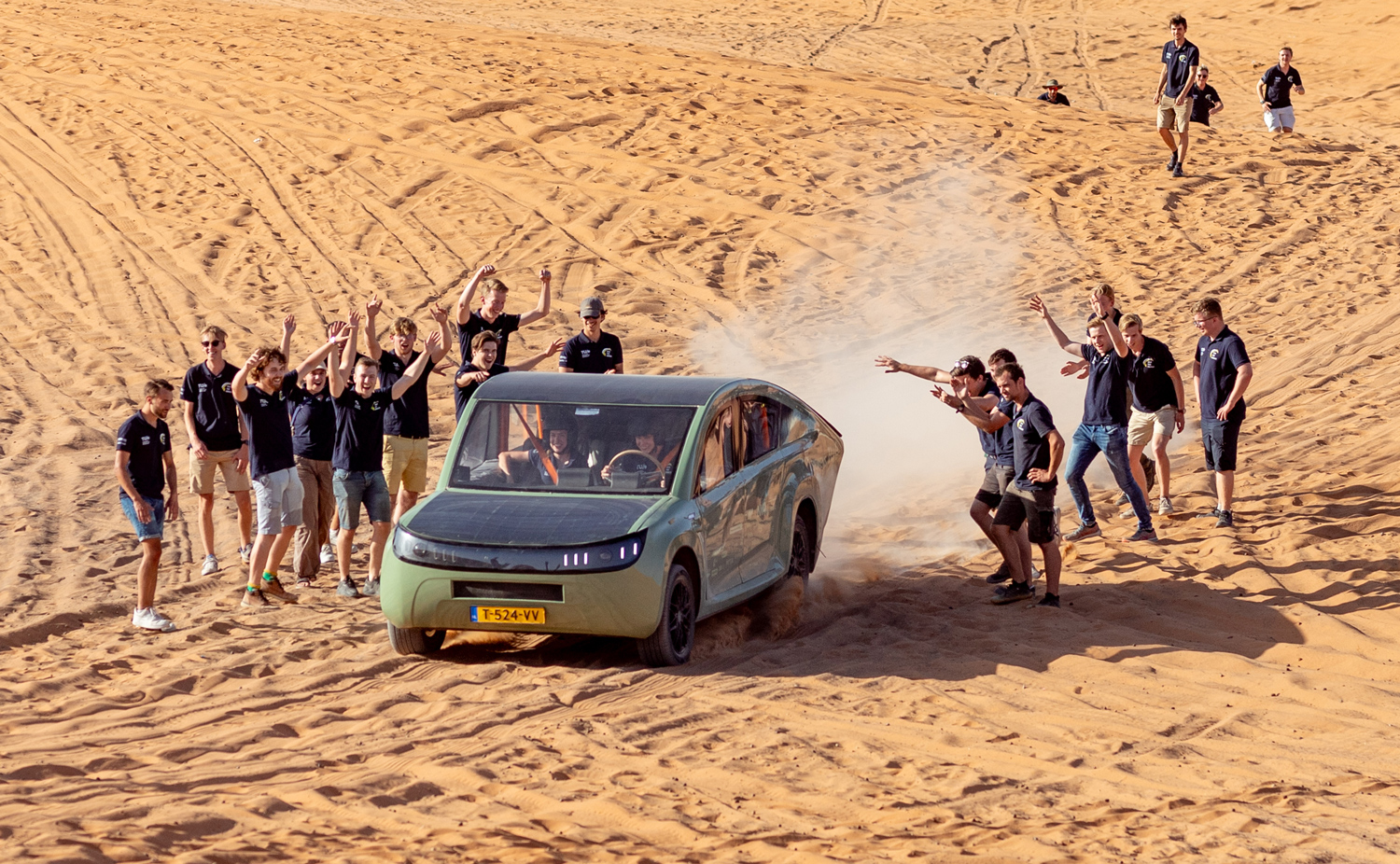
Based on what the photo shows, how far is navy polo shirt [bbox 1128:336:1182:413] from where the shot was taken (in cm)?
1262

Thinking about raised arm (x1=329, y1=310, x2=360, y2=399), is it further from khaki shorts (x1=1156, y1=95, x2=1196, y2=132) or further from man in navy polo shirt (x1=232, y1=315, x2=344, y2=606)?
khaki shorts (x1=1156, y1=95, x2=1196, y2=132)

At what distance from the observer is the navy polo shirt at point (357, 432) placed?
11.2 meters

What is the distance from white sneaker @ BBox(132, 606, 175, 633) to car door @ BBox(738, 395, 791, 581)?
3917 millimetres

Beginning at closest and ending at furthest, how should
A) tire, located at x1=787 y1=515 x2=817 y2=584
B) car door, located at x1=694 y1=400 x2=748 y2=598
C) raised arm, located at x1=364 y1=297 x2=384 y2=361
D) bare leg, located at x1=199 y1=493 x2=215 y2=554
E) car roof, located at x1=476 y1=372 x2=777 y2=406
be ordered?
car door, located at x1=694 y1=400 x2=748 y2=598
car roof, located at x1=476 y1=372 x2=777 y2=406
tire, located at x1=787 y1=515 x2=817 y2=584
raised arm, located at x1=364 y1=297 x2=384 y2=361
bare leg, located at x1=199 y1=493 x2=215 y2=554

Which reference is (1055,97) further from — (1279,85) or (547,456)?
(547,456)

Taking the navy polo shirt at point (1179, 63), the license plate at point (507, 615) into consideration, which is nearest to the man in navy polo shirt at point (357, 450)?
the license plate at point (507, 615)

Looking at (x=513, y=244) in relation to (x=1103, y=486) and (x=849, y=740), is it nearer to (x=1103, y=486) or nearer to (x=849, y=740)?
(x=1103, y=486)

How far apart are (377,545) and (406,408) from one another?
1.07 m

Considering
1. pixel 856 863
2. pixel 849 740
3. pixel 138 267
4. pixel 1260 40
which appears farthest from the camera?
pixel 1260 40

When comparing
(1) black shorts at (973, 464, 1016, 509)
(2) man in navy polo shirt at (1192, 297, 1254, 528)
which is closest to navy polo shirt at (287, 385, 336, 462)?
(1) black shorts at (973, 464, 1016, 509)

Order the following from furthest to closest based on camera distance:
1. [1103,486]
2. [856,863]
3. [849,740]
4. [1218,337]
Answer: [1103,486] → [1218,337] → [849,740] → [856,863]

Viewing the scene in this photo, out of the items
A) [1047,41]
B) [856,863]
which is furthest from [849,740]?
[1047,41]

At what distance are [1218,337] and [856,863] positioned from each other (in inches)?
307

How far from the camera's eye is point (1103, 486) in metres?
14.5
